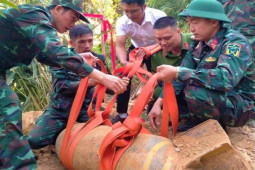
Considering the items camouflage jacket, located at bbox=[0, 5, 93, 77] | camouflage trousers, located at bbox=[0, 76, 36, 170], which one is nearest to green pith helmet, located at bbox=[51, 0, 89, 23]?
camouflage jacket, located at bbox=[0, 5, 93, 77]

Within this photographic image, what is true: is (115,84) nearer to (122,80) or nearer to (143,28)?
(122,80)

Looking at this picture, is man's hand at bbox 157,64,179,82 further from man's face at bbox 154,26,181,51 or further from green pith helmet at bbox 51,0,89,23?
man's face at bbox 154,26,181,51

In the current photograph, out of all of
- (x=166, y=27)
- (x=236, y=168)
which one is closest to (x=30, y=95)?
(x=166, y=27)

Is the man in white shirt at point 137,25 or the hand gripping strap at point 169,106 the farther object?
the man in white shirt at point 137,25

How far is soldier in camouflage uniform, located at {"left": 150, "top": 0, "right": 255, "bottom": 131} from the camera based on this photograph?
8.08 feet

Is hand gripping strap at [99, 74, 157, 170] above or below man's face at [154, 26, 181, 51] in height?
below

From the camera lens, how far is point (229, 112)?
266 cm

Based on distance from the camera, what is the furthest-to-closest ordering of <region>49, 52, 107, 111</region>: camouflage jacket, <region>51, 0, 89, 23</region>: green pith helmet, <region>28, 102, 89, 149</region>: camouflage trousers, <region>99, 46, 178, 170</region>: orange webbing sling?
1. <region>49, 52, 107, 111</region>: camouflage jacket
2. <region>28, 102, 89, 149</region>: camouflage trousers
3. <region>51, 0, 89, 23</region>: green pith helmet
4. <region>99, 46, 178, 170</region>: orange webbing sling

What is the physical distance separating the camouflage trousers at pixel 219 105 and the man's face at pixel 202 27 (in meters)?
0.46

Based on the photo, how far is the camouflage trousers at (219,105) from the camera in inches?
101

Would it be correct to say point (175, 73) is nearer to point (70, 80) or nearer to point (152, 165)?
point (152, 165)

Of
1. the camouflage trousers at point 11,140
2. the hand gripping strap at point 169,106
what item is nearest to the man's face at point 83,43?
the camouflage trousers at point 11,140

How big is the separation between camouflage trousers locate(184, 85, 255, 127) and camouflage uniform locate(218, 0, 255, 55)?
100cm

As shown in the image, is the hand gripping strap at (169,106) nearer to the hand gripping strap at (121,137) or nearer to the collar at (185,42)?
the hand gripping strap at (121,137)
